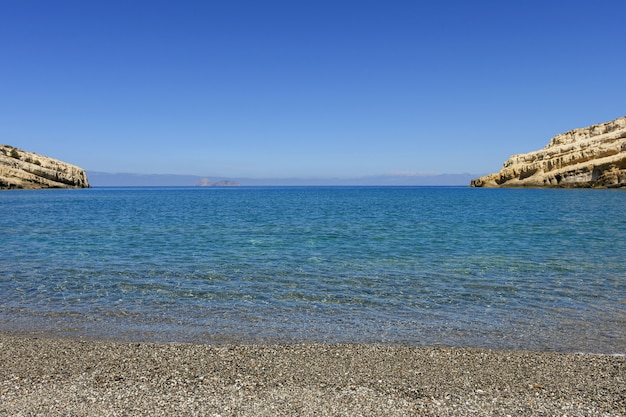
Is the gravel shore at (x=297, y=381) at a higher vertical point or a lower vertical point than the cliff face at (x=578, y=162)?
lower

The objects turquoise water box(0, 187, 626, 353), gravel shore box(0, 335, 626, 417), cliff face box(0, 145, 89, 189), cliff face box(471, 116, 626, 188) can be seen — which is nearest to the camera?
gravel shore box(0, 335, 626, 417)

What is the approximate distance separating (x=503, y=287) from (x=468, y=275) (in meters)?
2.24

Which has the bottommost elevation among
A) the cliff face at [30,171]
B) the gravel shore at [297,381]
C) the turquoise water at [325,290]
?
the turquoise water at [325,290]

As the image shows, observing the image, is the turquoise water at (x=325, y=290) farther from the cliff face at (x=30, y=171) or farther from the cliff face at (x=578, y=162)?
the cliff face at (x=30, y=171)

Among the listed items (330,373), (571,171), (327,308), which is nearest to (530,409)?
(330,373)

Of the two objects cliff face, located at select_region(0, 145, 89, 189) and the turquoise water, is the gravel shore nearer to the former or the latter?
the turquoise water

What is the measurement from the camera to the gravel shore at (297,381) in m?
6.95

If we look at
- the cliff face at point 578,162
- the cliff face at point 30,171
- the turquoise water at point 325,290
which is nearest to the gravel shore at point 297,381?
the turquoise water at point 325,290

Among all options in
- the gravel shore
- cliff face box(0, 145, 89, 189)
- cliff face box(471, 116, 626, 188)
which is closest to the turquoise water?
the gravel shore

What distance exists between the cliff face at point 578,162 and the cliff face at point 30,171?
6796 inches

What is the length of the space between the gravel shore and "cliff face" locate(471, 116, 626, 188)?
439 feet

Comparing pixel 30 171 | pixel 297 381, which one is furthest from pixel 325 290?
pixel 30 171

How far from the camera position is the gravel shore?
6.95 metres

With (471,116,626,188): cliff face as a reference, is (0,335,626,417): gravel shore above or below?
below
